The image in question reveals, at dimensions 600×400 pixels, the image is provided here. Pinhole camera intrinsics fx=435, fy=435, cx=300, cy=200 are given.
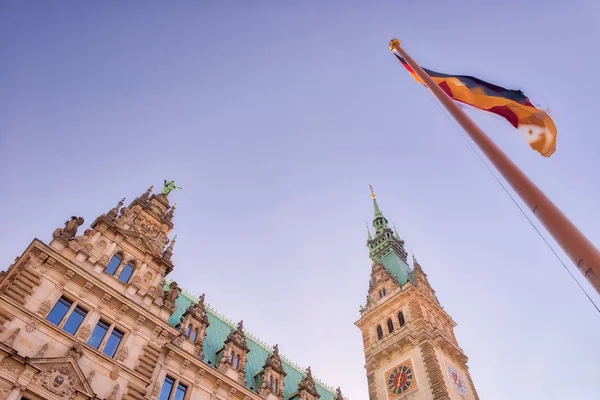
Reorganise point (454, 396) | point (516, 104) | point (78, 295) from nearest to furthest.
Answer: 1. point (516, 104)
2. point (78, 295)
3. point (454, 396)

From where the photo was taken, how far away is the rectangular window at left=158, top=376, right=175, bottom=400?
78.7 feet

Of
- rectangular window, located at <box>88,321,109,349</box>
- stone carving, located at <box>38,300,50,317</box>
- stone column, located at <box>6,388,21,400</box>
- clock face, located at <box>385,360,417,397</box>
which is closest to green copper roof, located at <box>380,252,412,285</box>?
clock face, located at <box>385,360,417,397</box>

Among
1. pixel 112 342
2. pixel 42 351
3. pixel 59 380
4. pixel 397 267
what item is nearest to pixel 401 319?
pixel 397 267

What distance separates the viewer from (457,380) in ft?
137

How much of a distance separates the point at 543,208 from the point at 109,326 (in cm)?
2119

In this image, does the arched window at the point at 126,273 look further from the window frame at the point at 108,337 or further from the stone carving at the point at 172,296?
the window frame at the point at 108,337

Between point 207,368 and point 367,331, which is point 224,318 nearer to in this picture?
point 207,368

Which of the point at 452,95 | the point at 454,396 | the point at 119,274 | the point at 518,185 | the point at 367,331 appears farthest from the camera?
the point at 367,331

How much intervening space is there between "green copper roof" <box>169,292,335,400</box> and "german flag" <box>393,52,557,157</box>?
23584 mm

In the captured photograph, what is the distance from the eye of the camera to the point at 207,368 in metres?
26.3

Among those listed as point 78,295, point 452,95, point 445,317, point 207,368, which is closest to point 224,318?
point 207,368

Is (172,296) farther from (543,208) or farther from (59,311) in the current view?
(543,208)

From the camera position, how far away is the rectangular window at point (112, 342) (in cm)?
2188

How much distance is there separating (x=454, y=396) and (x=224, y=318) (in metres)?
21.6
